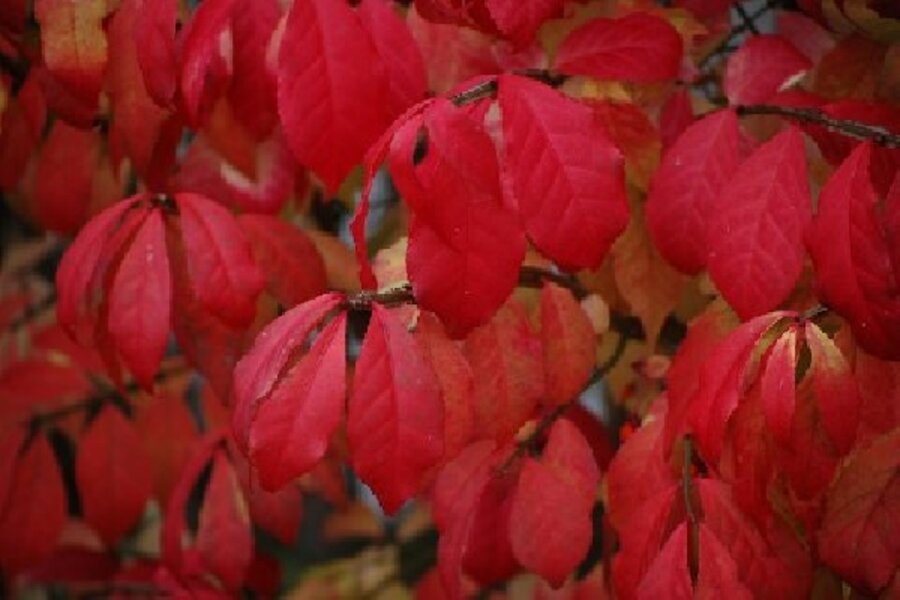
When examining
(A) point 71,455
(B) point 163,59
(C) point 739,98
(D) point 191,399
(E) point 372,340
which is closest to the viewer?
(E) point 372,340

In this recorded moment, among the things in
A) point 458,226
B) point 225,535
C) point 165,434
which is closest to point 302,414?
point 458,226

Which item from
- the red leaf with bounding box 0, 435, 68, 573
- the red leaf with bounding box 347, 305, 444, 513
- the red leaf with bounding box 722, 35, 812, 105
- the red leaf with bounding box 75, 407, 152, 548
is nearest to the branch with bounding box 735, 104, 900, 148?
the red leaf with bounding box 722, 35, 812, 105

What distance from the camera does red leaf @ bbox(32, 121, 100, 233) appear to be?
4.57ft

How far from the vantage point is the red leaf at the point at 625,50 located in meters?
1.04

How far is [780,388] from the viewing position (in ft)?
2.87

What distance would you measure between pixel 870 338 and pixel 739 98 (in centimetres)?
30

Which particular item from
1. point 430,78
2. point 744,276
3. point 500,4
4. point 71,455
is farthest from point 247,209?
point 71,455

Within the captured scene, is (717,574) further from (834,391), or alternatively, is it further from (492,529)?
(492,529)

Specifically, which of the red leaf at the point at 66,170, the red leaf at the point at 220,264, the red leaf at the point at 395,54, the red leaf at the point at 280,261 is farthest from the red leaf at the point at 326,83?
the red leaf at the point at 66,170

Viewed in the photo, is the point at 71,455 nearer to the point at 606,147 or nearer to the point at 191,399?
the point at 191,399

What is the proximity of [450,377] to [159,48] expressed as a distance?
35 centimetres

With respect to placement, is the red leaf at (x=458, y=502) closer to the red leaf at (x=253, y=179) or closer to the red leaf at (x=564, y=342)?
the red leaf at (x=564, y=342)

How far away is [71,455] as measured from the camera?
2410 mm

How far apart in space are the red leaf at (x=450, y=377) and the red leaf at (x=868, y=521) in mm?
291
